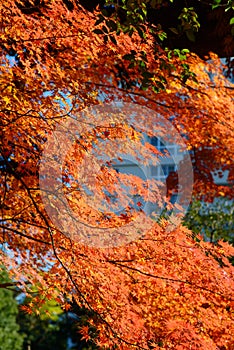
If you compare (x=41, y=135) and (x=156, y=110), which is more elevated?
(x=156, y=110)

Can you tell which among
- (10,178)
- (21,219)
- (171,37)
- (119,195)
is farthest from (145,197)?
(171,37)

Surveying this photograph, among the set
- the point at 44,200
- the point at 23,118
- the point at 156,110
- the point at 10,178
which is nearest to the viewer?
the point at 23,118

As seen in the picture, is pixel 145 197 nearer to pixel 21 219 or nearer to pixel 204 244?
pixel 204 244

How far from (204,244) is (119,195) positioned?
1095 millimetres

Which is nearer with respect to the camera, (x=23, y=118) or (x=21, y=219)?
(x=23, y=118)

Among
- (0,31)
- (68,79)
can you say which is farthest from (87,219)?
(0,31)

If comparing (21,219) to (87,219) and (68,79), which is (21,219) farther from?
(68,79)

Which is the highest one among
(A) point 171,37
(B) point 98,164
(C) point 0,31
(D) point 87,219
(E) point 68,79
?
(A) point 171,37

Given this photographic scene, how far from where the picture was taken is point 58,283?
239 inches

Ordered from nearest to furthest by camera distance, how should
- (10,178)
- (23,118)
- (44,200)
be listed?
(23,118) → (44,200) → (10,178)

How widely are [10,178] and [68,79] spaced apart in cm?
204

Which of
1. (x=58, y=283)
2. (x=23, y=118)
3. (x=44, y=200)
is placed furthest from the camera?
(x=44, y=200)

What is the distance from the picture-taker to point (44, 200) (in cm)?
657

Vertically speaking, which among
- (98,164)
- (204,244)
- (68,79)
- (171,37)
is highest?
(171,37)
